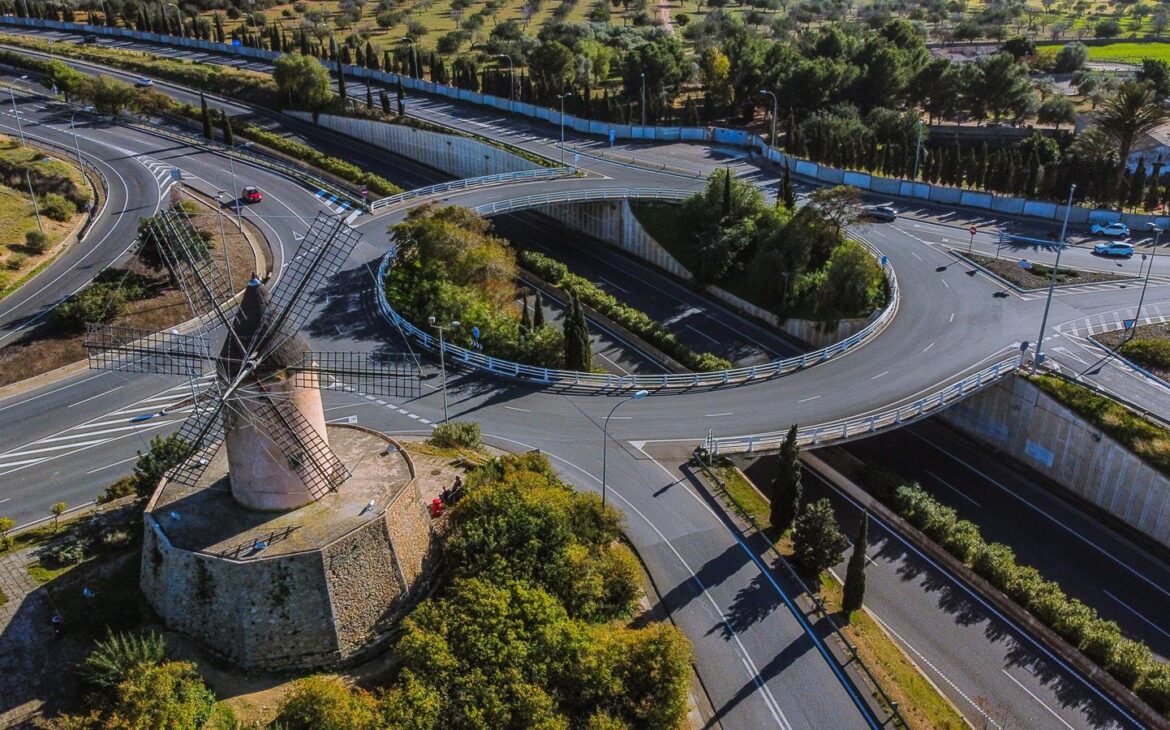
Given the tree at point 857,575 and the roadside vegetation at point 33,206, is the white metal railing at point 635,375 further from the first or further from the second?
the roadside vegetation at point 33,206

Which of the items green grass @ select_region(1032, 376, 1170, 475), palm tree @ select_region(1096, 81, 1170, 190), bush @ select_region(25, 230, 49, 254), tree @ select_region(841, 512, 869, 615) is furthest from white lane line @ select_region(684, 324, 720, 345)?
bush @ select_region(25, 230, 49, 254)

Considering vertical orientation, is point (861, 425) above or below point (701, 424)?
above

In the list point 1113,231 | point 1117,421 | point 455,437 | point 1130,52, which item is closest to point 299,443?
point 455,437

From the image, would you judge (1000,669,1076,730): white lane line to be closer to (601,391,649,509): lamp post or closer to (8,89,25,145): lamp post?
(601,391,649,509): lamp post

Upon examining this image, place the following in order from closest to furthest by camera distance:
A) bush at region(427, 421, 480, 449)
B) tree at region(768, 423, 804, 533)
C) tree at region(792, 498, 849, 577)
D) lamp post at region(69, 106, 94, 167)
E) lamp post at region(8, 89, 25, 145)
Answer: tree at region(792, 498, 849, 577)
tree at region(768, 423, 804, 533)
bush at region(427, 421, 480, 449)
lamp post at region(69, 106, 94, 167)
lamp post at region(8, 89, 25, 145)

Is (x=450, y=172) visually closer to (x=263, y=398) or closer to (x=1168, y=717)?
(x=263, y=398)

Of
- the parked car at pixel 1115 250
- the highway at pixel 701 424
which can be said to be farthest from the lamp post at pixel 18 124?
the parked car at pixel 1115 250

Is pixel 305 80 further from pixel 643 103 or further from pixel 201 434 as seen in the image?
pixel 201 434
